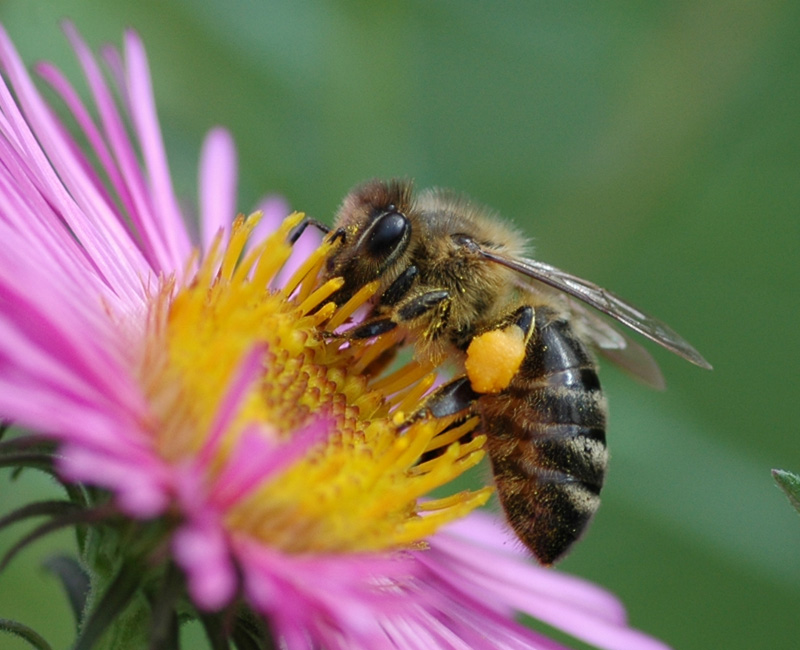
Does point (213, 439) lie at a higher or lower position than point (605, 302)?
lower

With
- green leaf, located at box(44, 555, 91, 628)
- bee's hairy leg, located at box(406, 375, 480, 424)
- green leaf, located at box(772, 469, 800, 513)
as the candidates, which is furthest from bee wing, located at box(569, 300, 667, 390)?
green leaf, located at box(44, 555, 91, 628)

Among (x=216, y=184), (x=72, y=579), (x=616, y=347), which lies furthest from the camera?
(x=216, y=184)

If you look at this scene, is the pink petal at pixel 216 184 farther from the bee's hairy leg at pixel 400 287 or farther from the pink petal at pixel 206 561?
the pink petal at pixel 206 561

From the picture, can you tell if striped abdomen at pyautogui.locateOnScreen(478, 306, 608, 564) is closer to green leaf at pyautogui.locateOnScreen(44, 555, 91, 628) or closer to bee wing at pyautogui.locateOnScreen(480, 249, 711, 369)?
bee wing at pyautogui.locateOnScreen(480, 249, 711, 369)

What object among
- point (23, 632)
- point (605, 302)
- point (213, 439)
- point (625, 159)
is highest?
point (625, 159)

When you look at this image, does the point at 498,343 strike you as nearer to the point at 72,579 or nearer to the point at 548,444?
the point at 548,444

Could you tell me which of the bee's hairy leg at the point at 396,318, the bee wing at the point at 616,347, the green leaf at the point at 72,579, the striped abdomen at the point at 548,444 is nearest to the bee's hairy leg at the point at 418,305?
the bee's hairy leg at the point at 396,318

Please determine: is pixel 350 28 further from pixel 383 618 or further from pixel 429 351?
pixel 383 618

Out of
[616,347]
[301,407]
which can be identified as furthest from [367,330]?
[616,347]
